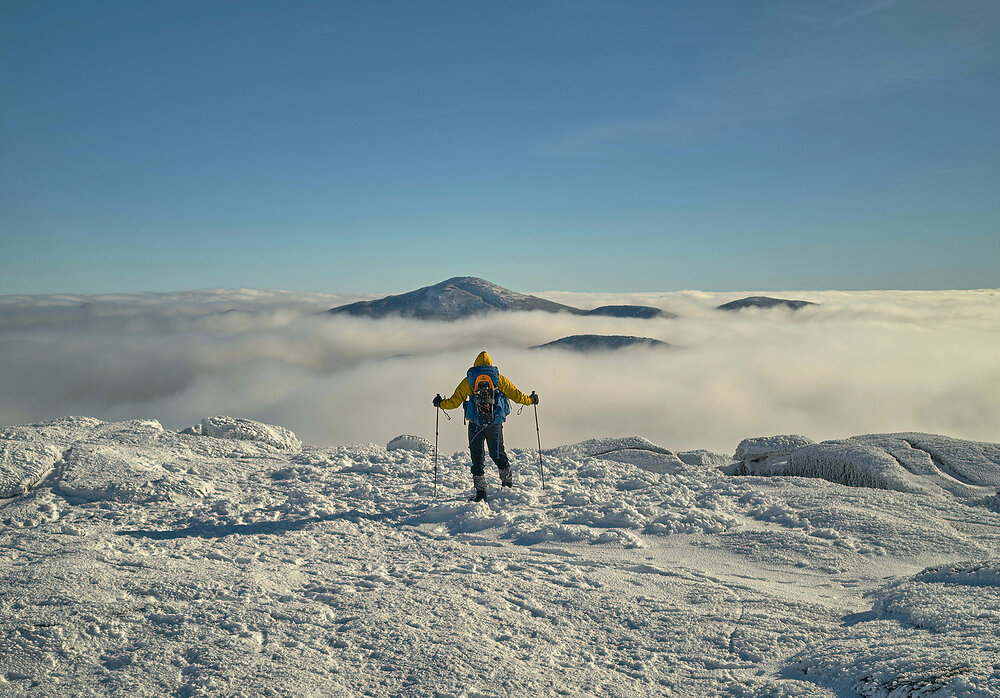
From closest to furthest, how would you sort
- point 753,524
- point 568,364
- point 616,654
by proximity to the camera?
1. point 616,654
2. point 753,524
3. point 568,364

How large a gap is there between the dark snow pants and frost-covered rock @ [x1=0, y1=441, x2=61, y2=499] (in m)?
5.86

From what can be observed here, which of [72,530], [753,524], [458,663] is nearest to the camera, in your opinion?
[458,663]

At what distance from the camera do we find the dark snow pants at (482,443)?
899 centimetres

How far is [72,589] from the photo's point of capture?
506cm

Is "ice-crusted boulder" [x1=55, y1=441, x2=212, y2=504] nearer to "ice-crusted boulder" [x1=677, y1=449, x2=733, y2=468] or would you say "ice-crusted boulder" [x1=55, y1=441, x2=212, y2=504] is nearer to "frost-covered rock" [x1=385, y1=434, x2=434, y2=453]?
"frost-covered rock" [x1=385, y1=434, x2=434, y2=453]

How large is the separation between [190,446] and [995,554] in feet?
40.4

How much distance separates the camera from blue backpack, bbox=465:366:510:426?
9.25 meters

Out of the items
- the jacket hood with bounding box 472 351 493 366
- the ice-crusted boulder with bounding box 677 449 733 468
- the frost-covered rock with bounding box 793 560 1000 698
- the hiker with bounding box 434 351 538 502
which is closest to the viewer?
the frost-covered rock with bounding box 793 560 1000 698

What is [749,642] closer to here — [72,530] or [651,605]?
[651,605]

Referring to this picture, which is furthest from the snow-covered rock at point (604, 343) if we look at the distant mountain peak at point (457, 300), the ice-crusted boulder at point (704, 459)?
the ice-crusted boulder at point (704, 459)

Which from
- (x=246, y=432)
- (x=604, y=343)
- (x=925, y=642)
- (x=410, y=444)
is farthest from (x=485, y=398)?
(x=604, y=343)

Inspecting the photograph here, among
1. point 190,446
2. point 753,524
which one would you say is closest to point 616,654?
point 753,524

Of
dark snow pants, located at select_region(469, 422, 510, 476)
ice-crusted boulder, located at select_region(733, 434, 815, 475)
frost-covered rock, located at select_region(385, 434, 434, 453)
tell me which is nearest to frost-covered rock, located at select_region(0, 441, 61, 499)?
dark snow pants, located at select_region(469, 422, 510, 476)

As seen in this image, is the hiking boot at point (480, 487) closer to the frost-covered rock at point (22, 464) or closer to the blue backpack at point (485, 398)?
the blue backpack at point (485, 398)
